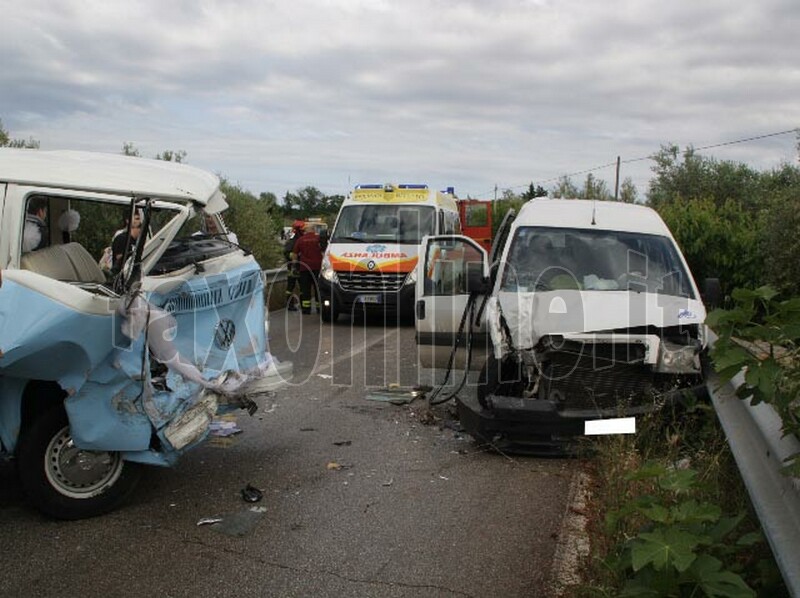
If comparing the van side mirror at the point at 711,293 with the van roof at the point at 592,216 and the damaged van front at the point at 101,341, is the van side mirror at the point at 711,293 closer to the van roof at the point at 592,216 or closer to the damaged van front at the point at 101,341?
the van roof at the point at 592,216

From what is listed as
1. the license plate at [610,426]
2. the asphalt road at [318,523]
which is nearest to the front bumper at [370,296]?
the asphalt road at [318,523]

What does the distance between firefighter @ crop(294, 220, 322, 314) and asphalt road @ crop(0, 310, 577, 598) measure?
8.57 metres

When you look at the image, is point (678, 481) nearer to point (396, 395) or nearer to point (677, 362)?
point (677, 362)

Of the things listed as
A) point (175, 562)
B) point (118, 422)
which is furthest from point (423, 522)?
point (118, 422)

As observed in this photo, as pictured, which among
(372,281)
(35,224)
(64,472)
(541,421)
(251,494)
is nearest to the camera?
(64,472)

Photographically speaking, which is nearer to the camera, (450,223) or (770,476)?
(770,476)

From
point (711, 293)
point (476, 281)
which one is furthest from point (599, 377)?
point (711, 293)

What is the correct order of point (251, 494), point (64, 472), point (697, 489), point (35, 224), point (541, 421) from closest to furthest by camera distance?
point (697, 489)
point (64, 472)
point (35, 224)
point (251, 494)
point (541, 421)

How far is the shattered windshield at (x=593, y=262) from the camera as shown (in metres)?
7.23

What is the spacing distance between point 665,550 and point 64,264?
433 cm

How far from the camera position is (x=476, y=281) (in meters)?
7.08

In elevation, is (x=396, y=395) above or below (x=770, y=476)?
below

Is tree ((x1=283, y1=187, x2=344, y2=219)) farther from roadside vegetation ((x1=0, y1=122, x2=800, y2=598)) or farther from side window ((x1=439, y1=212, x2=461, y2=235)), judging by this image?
roadside vegetation ((x1=0, y1=122, x2=800, y2=598))

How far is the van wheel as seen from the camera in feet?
15.4
